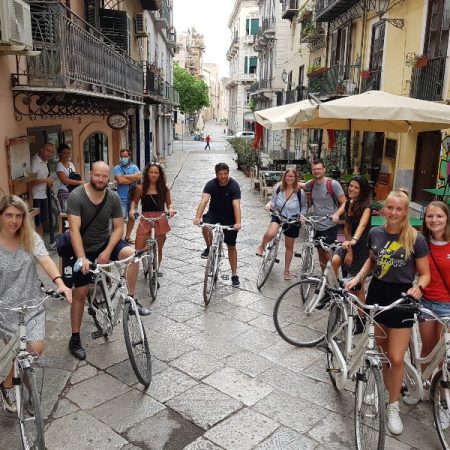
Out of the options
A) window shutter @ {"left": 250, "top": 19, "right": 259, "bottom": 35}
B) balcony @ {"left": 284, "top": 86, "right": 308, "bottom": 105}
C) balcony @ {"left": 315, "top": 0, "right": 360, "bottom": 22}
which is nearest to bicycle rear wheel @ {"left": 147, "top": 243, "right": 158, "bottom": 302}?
balcony @ {"left": 315, "top": 0, "right": 360, "bottom": 22}

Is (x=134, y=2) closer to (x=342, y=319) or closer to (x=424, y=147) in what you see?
(x=424, y=147)

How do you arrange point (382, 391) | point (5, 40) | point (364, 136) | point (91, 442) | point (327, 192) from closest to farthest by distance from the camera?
point (382, 391) < point (91, 442) < point (5, 40) < point (327, 192) < point (364, 136)

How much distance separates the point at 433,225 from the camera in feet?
11.6

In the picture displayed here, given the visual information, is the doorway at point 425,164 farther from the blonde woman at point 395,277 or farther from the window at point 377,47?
the blonde woman at point 395,277

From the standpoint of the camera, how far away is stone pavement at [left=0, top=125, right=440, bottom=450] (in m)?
3.48

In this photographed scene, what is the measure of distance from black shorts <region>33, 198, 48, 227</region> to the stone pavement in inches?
104

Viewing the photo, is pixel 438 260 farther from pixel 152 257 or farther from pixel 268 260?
pixel 152 257

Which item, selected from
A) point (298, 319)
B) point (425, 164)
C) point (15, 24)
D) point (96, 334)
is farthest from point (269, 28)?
point (96, 334)

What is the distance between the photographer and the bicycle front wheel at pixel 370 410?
305 cm

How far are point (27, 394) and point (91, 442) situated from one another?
0.62 m

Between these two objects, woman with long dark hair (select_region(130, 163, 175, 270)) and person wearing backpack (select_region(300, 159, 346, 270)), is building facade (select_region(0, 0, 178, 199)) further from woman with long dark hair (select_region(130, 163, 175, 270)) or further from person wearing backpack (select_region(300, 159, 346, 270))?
person wearing backpack (select_region(300, 159, 346, 270))

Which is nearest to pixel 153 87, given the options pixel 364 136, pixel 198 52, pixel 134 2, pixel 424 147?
pixel 134 2

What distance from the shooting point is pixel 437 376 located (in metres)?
3.41

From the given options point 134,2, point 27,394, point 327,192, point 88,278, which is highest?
point 134,2
